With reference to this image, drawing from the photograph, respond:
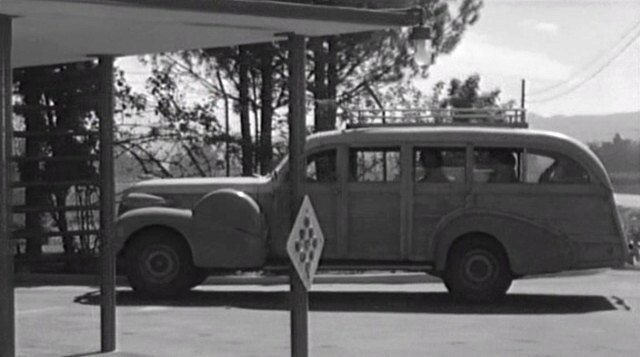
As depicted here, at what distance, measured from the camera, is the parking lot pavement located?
48.3 ft

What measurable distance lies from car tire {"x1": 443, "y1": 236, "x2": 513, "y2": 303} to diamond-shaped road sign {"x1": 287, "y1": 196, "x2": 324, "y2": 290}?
6.40 m

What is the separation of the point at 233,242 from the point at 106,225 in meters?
5.28

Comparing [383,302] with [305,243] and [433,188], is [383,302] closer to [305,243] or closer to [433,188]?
[433,188]

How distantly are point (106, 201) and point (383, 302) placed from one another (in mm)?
6581

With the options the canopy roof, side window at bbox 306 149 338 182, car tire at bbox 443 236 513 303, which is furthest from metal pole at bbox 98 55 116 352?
car tire at bbox 443 236 513 303

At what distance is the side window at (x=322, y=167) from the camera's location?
61.9 ft

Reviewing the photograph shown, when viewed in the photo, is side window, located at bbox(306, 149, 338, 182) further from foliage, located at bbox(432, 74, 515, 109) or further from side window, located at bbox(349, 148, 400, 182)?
foliage, located at bbox(432, 74, 515, 109)

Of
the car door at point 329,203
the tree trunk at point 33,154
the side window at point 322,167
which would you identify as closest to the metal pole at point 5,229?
the tree trunk at point 33,154

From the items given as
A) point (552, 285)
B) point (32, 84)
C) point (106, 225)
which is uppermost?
point (32, 84)

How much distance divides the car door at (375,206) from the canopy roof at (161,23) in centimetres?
566

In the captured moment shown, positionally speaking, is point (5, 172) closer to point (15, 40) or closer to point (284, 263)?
point (15, 40)

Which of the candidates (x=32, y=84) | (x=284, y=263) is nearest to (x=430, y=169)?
(x=284, y=263)

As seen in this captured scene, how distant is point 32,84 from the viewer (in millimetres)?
14898

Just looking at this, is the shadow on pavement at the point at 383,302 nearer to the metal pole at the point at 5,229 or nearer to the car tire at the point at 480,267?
the car tire at the point at 480,267
